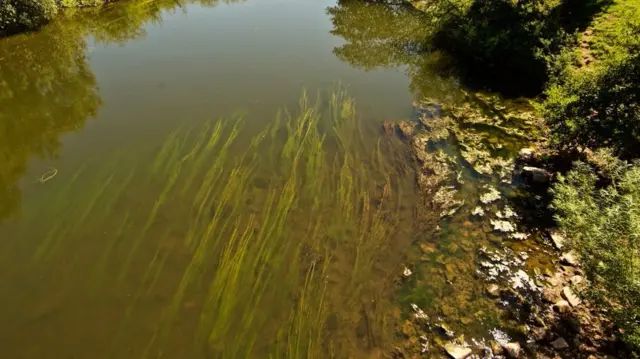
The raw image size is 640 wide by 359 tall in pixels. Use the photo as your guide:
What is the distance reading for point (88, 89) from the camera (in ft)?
49.8

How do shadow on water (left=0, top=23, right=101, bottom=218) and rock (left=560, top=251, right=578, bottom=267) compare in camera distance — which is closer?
rock (left=560, top=251, right=578, bottom=267)

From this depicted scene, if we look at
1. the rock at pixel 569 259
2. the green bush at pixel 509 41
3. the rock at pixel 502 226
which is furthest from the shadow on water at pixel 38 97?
the green bush at pixel 509 41

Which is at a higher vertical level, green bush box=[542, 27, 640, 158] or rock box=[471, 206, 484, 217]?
green bush box=[542, 27, 640, 158]

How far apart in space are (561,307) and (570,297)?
1.10 feet

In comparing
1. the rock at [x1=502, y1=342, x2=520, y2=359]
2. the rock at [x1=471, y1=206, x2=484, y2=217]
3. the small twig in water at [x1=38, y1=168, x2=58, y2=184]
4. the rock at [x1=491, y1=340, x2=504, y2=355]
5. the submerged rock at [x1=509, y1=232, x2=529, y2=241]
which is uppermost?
the small twig in water at [x1=38, y1=168, x2=58, y2=184]

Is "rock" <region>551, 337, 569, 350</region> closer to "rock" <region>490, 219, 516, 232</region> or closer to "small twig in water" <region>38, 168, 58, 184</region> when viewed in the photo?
"rock" <region>490, 219, 516, 232</region>

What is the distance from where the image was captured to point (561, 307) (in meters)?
7.59

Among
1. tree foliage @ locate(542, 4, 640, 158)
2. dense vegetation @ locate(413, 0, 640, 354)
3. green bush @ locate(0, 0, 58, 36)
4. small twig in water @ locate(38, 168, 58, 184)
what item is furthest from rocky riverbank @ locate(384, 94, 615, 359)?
green bush @ locate(0, 0, 58, 36)

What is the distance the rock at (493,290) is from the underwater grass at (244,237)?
7.92 feet

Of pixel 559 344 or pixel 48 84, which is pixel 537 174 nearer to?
pixel 559 344

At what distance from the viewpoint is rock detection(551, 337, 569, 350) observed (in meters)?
6.97

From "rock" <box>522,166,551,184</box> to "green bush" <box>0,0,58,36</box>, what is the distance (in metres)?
24.1

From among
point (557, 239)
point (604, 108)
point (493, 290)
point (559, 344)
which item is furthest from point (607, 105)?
point (559, 344)

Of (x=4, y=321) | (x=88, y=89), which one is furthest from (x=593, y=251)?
(x=88, y=89)
